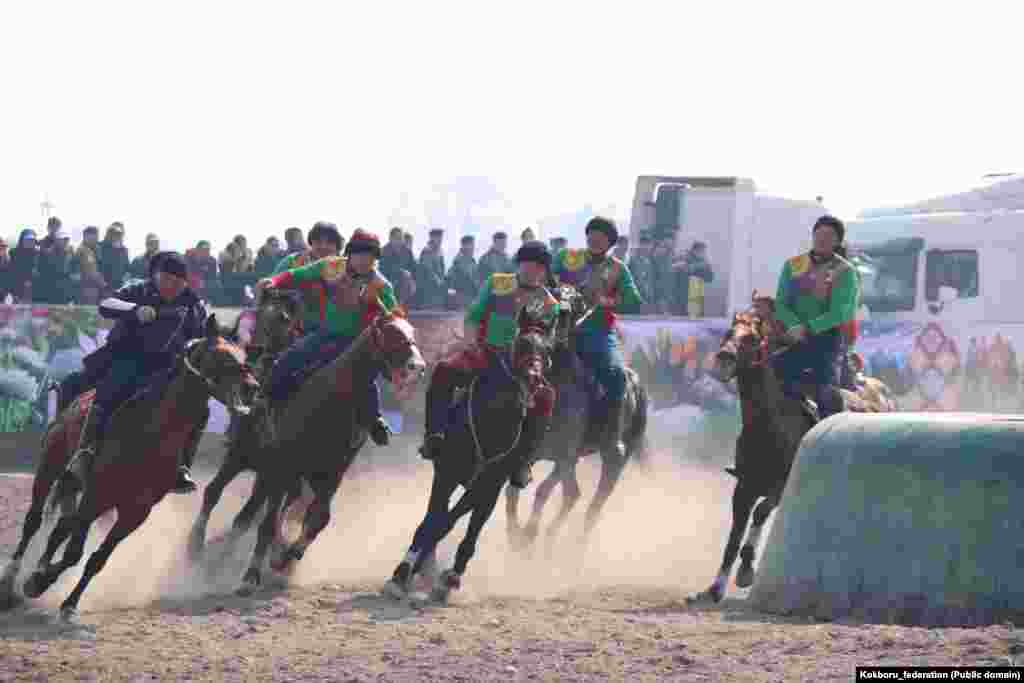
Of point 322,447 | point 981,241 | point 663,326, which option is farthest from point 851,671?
point 981,241

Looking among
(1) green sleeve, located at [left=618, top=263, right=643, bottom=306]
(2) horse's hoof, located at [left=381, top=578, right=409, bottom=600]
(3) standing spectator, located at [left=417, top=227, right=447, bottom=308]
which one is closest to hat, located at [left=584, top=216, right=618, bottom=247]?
(1) green sleeve, located at [left=618, top=263, right=643, bottom=306]

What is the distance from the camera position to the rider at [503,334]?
12383 millimetres

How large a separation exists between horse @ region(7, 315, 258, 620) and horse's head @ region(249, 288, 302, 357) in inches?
87.1

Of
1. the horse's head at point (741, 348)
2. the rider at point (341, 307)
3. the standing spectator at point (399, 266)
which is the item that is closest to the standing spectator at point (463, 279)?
the standing spectator at point (399, 266)

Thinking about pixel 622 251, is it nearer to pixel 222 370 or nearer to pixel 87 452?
pixel 87 452

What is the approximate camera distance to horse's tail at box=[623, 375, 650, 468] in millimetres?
17016

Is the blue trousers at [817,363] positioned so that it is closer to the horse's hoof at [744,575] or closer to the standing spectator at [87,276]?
the horse's hoof at [744,575]

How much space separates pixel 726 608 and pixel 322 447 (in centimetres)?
299

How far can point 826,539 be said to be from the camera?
10.6 meters

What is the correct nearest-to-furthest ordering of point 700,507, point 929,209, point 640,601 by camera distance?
1. point 640,601
2. point 700,507
3. point 929,209

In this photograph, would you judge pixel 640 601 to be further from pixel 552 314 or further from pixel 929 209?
pixel 929 209

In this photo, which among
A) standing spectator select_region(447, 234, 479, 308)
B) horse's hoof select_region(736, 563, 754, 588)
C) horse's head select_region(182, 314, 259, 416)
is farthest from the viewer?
standing spectator select_region(447, 234, 479, 308)

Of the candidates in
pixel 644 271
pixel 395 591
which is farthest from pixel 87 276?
pixel 395 591

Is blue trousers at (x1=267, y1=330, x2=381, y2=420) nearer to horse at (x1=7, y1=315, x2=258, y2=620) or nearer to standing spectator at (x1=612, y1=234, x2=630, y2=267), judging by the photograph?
horse at (x1=7, y1=315, x2=258, y2=620)
